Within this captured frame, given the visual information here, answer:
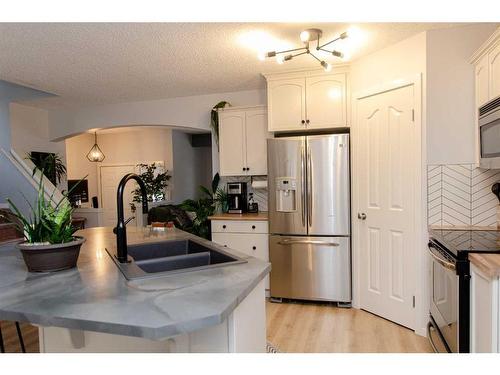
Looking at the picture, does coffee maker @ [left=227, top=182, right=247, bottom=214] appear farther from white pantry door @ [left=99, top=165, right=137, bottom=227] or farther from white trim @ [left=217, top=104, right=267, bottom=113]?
white pantry door @ [left=99, top=165, right=137, bottom=227]

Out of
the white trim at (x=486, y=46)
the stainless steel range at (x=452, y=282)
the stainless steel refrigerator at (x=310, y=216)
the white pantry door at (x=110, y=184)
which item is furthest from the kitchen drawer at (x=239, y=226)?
the white pantry door at (x=110, y=184)

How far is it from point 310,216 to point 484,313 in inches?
72.7

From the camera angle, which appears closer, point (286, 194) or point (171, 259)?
point (171, 259)

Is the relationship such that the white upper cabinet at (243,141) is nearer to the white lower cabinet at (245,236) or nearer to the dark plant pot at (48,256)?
the white lower cabinet at (245,236)

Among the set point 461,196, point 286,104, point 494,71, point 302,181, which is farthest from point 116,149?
point 494,71

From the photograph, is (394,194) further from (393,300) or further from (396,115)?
(393,300)

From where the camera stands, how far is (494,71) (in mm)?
2219

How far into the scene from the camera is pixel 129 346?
1325mm

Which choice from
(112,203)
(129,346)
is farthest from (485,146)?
(112,203)

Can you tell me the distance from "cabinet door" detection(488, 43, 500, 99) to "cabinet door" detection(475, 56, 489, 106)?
0.07 meters

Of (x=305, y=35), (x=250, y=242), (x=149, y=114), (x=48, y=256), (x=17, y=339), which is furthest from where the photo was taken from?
(x=149, y=114)

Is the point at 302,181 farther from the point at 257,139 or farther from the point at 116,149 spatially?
the point at 116,149

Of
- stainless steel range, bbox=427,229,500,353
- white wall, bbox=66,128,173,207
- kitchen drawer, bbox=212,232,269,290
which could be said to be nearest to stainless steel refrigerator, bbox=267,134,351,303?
kitchen drawer, bbox=212,232,269,290

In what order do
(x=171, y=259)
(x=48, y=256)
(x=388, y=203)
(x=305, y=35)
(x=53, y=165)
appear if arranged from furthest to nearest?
(x=53, y=165), (x=388, y=203), (x=305, y=35), (x=171, y=259), (x=48, y=256)
